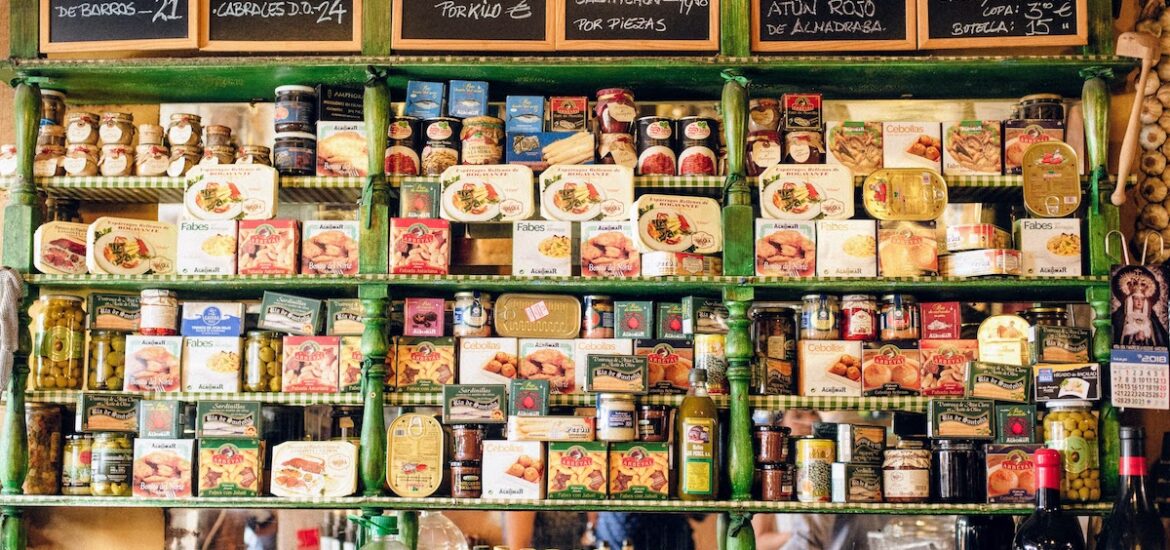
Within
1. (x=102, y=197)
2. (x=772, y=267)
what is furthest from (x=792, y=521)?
(x=102, y=197)

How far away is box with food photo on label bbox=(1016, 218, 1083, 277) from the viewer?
342cm

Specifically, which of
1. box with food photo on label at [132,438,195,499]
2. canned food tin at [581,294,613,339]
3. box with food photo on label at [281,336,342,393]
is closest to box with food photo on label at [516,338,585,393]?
canned food tin at [581,294,613,339]

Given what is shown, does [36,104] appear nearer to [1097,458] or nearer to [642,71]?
[642,71]

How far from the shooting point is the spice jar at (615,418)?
131 inches

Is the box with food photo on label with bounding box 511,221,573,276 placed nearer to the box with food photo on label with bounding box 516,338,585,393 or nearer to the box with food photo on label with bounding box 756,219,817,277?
the box with food photo on label with bounding box 516,338,585,393

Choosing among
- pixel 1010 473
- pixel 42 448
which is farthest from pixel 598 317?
pixel 42 448

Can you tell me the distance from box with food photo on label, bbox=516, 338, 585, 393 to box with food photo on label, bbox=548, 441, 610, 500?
0.19 metres

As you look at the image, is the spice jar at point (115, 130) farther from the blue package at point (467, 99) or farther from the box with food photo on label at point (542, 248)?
the box with food photo on label at point (542, 248)

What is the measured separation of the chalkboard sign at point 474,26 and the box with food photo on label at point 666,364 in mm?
959

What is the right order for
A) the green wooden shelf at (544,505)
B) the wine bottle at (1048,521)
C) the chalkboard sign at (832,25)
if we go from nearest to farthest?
1. the wine bottle at (1048,521)
2. the green wooden shelf at (544,505)
3. the chalkboard sign at (832,25)

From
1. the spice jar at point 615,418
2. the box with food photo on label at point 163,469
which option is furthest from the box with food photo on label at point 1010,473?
the box with food photo on label at point 163,469

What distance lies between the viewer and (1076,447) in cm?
331

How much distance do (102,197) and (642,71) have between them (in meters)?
1.80

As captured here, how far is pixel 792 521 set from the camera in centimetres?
370
